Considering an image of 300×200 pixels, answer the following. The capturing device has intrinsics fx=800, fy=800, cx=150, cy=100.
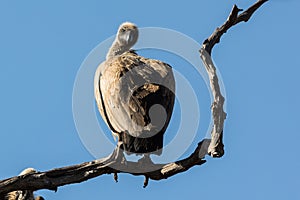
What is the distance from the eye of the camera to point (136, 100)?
10.6m

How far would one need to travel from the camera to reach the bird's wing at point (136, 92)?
10.5 meters

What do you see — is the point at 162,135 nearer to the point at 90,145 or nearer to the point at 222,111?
the point at 90,145

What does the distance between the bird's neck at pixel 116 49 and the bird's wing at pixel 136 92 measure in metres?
1.72

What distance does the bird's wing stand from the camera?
10.5m

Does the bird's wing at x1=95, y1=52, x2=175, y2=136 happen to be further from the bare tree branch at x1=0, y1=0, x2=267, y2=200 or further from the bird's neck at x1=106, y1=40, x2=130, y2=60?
the bird's neck at x1=106, y1=40, x2=130, y2=60

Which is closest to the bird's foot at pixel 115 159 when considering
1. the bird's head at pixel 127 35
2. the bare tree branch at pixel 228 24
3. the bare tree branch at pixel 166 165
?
the bare tree branch at pixel 166 165

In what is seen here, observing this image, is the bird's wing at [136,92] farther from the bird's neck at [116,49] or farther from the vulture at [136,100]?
the bird's neck at [116,49]

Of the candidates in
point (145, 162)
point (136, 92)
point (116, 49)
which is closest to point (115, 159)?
point (145, 162)

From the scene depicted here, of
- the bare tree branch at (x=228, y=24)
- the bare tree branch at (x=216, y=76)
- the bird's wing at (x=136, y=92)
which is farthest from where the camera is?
the bird's wing at (x=136, y=92)

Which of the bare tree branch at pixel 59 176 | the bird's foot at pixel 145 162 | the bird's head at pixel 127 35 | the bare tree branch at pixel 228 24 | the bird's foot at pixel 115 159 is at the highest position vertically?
the bird's head at pixel 127 35

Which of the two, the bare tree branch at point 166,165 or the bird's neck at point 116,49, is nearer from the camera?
the bare tree branch at point 166,165

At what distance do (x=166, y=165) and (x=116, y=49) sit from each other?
207 inches

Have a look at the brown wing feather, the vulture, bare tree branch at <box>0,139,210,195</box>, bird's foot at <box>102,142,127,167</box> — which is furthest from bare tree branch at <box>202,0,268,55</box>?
the brown wing feather

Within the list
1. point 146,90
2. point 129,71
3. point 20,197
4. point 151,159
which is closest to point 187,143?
point 151,159
